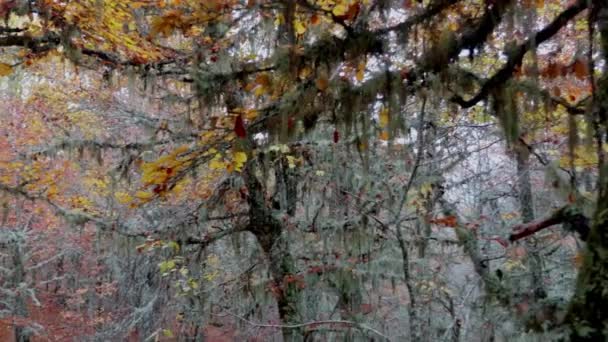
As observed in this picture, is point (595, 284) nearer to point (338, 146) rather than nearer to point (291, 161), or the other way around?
point (338, 146)

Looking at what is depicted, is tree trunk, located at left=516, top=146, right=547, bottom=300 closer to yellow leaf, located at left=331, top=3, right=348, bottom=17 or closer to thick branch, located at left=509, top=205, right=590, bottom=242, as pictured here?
thick branch, located at left=509, top=205, right=590, bottom=242

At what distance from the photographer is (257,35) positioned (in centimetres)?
609

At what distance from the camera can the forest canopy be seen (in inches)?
109

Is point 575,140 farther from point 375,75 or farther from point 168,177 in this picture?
point 168,177

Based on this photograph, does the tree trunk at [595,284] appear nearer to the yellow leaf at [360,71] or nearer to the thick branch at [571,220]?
the thick branch at [571,220]

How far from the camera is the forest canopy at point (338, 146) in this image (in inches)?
109

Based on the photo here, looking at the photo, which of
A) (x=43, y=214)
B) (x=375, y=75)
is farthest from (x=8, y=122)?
(x=375, y=75)

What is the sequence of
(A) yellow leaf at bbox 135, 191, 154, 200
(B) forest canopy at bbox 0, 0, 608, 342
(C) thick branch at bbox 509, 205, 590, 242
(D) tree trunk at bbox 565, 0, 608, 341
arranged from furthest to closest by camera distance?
1. (A) yellow leaf at bbox 135, 191, 154, 200
2. (B) forest canopy at bbox 0, 0, 608, 342
3. (C) thick branch at bbox 509, 205, 590, 242
4. (D) tree trunk at bbox 565, 0, 608, 341

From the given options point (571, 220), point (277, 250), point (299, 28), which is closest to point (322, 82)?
point (299, 28)

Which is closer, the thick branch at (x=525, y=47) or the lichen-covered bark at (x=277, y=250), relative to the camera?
the thick branch at (x=525, y=47)

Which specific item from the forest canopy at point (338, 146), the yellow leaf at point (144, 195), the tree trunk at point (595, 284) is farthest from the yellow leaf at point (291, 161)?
the tree trunk at point (595, 284)

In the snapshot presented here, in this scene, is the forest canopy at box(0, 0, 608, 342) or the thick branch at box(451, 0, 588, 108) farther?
the forest canopy at box(0, 0, 608, 342)

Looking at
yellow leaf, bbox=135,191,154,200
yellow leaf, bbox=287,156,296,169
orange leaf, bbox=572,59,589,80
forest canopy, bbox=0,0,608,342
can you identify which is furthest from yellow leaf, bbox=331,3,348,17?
yellow leaf, bbox=287,156,296,169

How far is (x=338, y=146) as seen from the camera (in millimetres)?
6062
